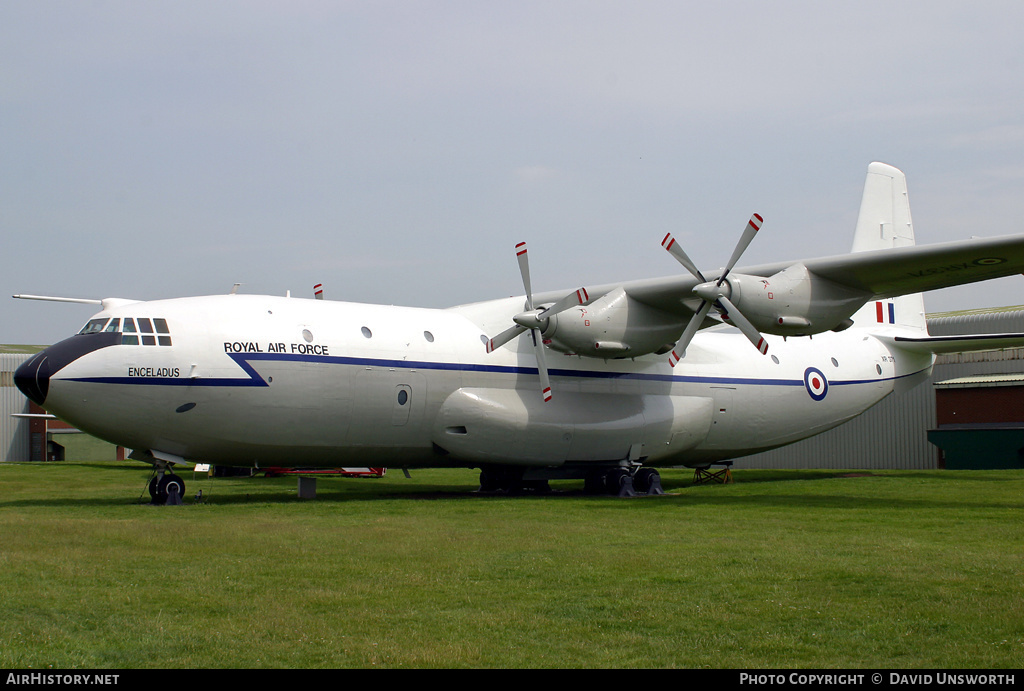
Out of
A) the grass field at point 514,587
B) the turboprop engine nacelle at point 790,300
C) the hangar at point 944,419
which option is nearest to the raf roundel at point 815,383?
the turboprop engine nacelle at point 790,300

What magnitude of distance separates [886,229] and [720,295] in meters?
12.8

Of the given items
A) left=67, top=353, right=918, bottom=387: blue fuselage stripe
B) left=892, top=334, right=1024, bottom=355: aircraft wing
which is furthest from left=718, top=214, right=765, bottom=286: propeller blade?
left=892, top=334, right=1024, bottom=355: aircraft wing

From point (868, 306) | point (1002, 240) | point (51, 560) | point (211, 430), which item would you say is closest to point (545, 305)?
point (211, 430)

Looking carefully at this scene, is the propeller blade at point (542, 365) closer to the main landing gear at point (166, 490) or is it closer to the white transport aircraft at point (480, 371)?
the white transport aircraft at point (480, 371)

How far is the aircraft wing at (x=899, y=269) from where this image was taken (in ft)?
59.0

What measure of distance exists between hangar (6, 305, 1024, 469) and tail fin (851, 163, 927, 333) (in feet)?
25.3

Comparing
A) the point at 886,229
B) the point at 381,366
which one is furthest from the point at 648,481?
the point at 886,229

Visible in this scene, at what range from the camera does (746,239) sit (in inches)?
766

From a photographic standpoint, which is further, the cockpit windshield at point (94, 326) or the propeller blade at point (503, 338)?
Answer: the propeller blade at point (503, 338)

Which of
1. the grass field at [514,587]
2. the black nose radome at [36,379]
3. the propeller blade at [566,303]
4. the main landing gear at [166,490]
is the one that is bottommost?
the grass field at [514,587]

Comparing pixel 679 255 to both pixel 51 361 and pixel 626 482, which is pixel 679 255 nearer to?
pixel 626 482

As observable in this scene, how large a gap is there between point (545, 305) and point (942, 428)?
2123cm

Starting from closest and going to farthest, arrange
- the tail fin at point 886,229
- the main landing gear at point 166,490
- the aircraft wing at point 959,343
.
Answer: the main landing gear at point 166,490 < the aircraft wing at point 959,343 < the tail fin at point 886,229

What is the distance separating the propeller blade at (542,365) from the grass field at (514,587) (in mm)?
3772
